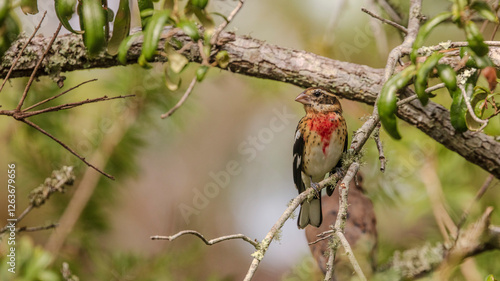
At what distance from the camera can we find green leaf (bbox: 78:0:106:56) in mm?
2266

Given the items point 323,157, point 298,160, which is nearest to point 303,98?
point 323,157

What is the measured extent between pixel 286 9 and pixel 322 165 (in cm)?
208

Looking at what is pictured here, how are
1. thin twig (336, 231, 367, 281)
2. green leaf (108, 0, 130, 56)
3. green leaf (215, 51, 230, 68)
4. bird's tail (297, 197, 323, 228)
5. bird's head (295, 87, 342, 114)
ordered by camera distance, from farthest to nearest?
bird's head (295, 87, 342, 114) → bird's tail (297, 197, 323, 228) → green leaf (108, 0, 130, 56) → green leaf (215, 51, 230, 68) → thin twig (336, 231, 367, 281)

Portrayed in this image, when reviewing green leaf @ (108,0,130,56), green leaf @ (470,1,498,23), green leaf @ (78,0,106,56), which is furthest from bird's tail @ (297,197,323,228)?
green leaf @ (470,1,498,23)

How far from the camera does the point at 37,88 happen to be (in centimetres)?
394

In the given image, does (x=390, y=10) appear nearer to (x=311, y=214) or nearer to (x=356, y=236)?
(x=311, y=214)

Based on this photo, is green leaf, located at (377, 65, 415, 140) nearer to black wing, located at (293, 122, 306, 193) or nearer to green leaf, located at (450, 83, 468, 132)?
green leaf, located at (450, 83, 468, 132)

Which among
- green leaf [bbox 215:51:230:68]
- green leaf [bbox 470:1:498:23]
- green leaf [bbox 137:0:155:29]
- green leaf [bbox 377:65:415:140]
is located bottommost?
green leaf [bbox 215:51:230:68]

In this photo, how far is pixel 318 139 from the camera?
3.65 meters

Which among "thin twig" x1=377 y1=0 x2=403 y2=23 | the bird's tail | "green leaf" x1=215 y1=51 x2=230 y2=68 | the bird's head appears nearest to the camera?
"green leaf" x1=215 y1=51 x2=230 y2=68

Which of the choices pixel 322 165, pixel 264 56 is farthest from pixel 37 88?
pixel 322 165

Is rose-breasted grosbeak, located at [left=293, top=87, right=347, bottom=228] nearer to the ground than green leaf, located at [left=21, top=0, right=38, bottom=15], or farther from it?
nearer to the ground

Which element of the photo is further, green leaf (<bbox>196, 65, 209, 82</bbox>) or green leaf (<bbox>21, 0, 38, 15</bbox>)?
green leaf (<bbox>21, 0, 38, 15</bbox>)

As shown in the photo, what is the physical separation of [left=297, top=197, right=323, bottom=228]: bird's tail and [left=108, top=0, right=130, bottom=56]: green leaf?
1.41 metres
